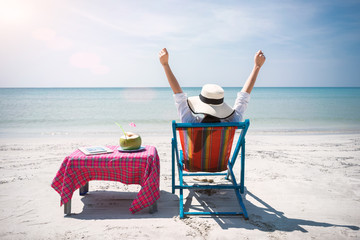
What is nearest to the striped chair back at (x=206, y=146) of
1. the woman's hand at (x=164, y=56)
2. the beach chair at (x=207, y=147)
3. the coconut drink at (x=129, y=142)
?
the beach chair at (x=207, y=147)

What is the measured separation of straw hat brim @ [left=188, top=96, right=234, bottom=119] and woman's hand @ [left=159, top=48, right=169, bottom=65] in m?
0.53

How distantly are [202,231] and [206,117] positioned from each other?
1192 millimetres

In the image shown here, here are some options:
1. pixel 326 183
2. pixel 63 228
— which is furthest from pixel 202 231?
pixel 326 183

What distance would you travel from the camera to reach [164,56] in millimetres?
2707

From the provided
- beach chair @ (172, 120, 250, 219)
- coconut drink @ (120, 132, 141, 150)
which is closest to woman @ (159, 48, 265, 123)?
beach chair @ (172, 120, 250, 219)

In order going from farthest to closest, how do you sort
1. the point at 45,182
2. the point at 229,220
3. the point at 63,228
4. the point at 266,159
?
the point at 266,159, the point at 45,182, the point at 229,220, the point at 63,228

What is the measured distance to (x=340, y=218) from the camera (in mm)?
2764

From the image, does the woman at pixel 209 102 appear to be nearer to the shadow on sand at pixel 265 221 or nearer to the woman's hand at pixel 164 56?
the woman's hand at pixel 164 56

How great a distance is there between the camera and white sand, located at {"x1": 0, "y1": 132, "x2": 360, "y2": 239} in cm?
245

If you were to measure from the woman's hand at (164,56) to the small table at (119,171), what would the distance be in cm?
106

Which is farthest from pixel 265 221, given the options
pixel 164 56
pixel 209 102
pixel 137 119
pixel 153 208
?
pixel 137 119

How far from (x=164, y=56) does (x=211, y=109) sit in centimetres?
79

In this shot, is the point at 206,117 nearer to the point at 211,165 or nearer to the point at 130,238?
the point at 211,165

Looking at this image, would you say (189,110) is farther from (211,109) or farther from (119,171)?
(119,171)
